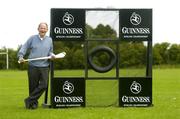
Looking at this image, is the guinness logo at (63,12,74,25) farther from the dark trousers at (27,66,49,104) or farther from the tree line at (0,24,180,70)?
the dark trousers at (27,66,49,104)

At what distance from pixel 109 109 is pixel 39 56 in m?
2.00

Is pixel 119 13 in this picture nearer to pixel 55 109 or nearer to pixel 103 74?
pixel 103 74

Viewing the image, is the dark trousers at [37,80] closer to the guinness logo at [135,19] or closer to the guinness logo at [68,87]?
the guinness logo at [68,87]

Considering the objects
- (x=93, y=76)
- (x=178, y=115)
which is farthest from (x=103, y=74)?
(x=178, y=115)

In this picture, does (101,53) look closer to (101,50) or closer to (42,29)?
(101,50)

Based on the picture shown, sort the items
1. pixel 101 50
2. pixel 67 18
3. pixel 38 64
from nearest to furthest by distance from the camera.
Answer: pixel 38 64
pixel 67 18
pixel 101 50

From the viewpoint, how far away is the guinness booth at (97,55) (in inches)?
591

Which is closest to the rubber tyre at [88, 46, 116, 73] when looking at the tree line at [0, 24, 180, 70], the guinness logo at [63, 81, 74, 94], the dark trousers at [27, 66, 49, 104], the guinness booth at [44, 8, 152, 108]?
the guinness booth at [44, 8, 152, 108]

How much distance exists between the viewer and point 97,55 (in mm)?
15156

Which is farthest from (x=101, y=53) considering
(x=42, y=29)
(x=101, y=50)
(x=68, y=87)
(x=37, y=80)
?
(x=37, y=80)

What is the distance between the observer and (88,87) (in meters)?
15.1

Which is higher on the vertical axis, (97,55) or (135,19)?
(135,19)

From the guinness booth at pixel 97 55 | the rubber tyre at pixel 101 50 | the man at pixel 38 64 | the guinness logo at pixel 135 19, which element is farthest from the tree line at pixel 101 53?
the guinness logo at pixel 135 19

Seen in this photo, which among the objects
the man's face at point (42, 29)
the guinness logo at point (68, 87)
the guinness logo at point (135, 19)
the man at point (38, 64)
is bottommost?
the guinness logo at point (68, 87)
